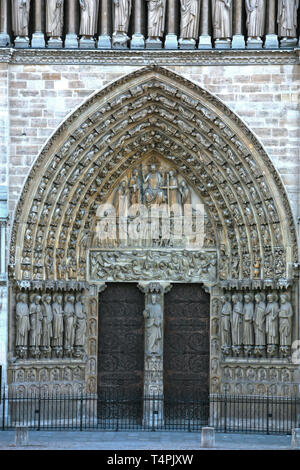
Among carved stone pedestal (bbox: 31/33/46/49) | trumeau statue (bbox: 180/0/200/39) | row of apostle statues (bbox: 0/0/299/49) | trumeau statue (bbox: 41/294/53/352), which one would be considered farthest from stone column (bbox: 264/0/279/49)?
trumeau statue (bbox: 41/294/53/352)

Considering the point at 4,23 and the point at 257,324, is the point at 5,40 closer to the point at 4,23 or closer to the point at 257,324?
the point at 4,23

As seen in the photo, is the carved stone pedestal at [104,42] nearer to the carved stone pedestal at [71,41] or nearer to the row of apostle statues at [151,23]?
the row of apostle statues at [151,23]

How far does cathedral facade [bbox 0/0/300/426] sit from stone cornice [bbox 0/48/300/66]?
0.09 feet

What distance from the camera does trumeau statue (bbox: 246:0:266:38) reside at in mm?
21547

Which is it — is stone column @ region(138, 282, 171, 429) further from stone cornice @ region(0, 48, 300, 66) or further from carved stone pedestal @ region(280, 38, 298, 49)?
carved stone pedestal @ region(280, 38, 298, 49)

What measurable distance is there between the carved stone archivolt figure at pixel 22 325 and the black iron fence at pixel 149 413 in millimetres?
909

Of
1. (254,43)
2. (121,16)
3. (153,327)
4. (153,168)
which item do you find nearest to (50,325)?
(153,327)

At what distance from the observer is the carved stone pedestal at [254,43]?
848 inches

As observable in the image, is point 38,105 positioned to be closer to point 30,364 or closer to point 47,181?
point 47,181

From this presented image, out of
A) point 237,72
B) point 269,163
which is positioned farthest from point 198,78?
point 269,163

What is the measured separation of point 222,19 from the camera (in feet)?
70.9

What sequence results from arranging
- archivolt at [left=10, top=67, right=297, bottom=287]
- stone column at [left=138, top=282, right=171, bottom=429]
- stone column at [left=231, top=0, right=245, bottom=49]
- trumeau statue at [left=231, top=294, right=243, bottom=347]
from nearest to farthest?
archivolt at [left=10, top=67, right=297, bottom=287] → stone column at [left=231, top=0, right=245, bottom=49] → trumeau statue at [left=231, top=294, right=243, bottom=347] → stone column at [left=138, top=282, right=171, bottom=429]

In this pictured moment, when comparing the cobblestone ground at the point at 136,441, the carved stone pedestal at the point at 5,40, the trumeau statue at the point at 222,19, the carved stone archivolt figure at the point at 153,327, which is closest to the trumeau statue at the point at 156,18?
the trumeau statue at the point at 222,19

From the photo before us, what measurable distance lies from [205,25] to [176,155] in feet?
8.50
